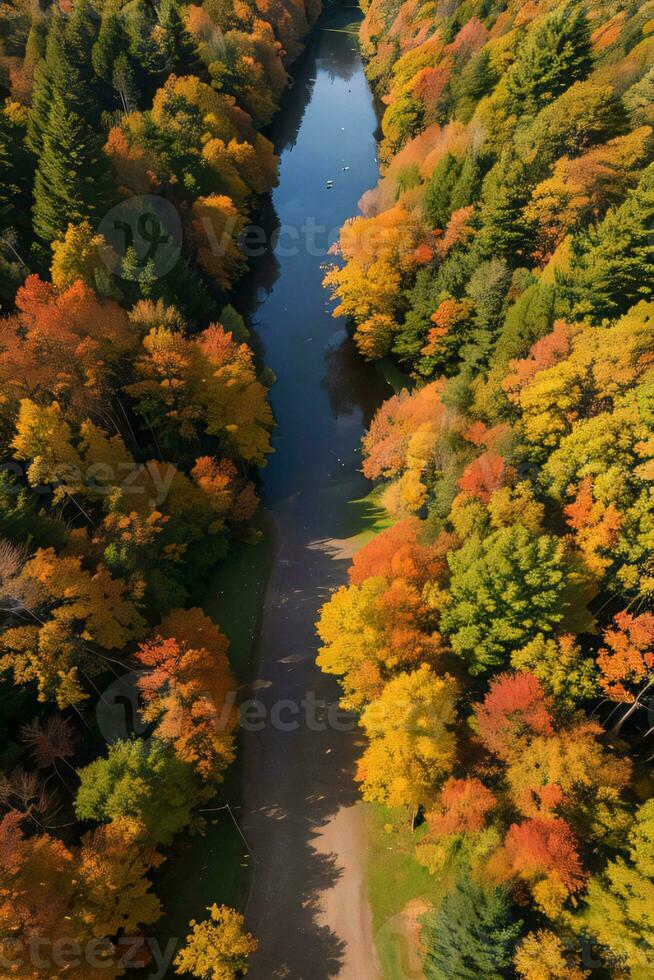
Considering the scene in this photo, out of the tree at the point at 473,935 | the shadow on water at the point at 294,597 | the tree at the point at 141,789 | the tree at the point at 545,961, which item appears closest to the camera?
the tree at the point at 545,961

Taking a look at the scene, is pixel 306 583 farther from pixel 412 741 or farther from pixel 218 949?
pixel 218 949

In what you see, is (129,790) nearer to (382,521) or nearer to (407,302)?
(382,521)

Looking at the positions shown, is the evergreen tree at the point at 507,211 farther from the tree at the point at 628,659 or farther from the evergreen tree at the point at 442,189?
the tree at the point at 628,659

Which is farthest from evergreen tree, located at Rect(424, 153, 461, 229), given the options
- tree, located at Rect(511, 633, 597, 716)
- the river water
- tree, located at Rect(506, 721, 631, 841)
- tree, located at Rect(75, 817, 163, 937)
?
tree, located at Rect(75, 817, 163, 937)

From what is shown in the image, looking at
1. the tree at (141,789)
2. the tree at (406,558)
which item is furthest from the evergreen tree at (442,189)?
the tree at (141,789)

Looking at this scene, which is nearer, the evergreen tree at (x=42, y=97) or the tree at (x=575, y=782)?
the tree at (x=575, y=782)

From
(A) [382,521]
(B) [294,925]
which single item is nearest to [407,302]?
(A) [382,521]

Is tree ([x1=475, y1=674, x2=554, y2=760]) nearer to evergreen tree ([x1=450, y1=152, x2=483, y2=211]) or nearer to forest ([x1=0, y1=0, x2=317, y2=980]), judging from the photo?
forest ([x1=0, y1=0, x2=317, y2=980])
